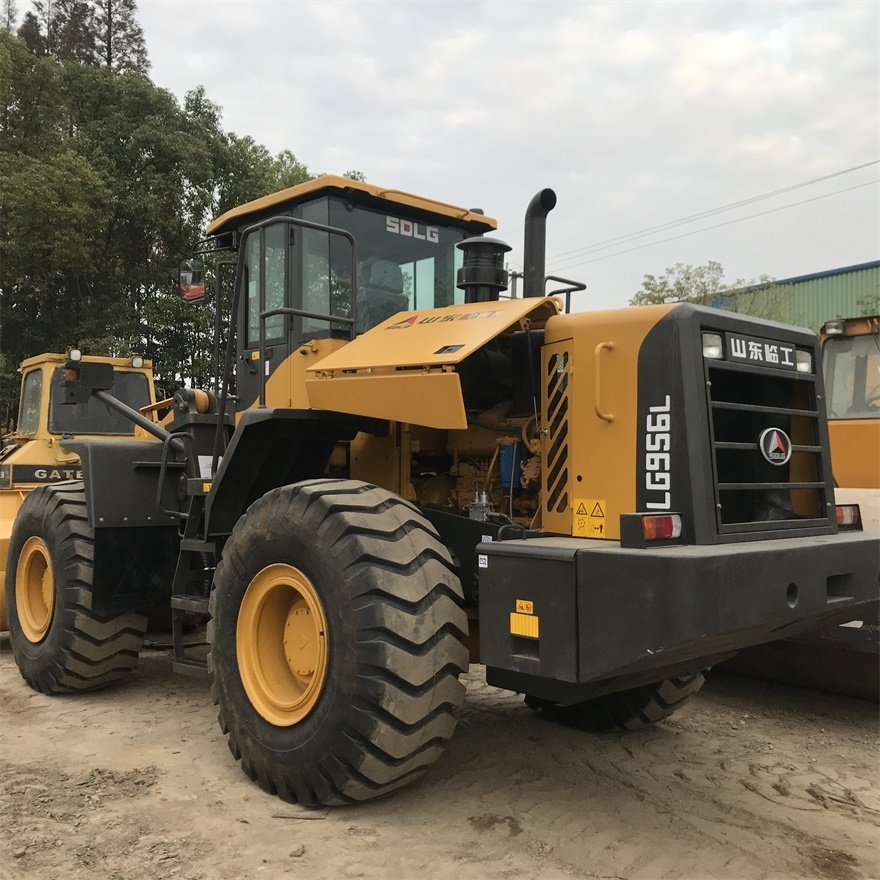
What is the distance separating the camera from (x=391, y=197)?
17.0ft

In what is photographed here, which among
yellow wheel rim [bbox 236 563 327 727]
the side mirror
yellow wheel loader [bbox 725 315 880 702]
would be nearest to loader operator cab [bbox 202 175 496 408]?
the side mirror

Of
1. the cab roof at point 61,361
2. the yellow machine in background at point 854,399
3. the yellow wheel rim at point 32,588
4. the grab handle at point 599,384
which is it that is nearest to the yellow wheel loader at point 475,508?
the grab handle at point 599,384

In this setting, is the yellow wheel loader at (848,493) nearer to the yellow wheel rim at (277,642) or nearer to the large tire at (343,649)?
the large tire at (343,649)

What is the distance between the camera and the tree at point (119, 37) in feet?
79.7

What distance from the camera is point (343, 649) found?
3.63m

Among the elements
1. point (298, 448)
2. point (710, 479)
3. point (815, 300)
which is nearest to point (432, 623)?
point (710, 479)

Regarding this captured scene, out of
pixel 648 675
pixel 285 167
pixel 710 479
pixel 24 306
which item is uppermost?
pixel 285 167

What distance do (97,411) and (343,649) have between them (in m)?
7.09

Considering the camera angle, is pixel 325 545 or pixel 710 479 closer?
pixel 710 479

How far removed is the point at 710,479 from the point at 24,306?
58.7ft

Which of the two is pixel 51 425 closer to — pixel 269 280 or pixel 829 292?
pixel 269 280

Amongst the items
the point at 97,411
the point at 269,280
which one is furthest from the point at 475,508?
the point at 97,411

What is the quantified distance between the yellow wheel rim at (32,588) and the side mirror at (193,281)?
205cm

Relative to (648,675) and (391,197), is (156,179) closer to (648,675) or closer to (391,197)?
(391,197)
